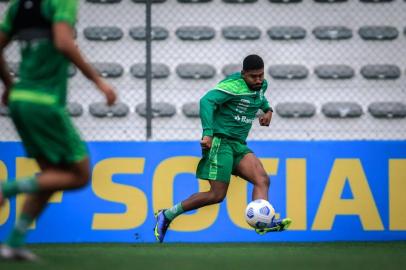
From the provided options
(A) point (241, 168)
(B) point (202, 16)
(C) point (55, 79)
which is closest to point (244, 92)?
(A) point (241, 168)

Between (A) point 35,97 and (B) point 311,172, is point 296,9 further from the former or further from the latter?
(A) point 35,97

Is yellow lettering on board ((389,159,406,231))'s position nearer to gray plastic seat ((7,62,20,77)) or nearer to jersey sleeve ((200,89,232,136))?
jersey sleeve ((200,89,232,136))

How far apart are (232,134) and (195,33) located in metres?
3.36

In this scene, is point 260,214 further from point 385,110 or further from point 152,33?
point 152,33

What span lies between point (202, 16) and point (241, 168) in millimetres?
3606

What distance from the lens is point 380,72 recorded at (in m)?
10.7

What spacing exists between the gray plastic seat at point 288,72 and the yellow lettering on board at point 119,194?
253 centimetres

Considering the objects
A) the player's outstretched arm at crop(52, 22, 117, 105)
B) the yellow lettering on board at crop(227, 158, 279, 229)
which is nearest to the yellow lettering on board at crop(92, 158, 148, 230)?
the yellow lettering on board at crop(227, 158, 279, 229)

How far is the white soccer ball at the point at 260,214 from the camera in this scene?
7074mm

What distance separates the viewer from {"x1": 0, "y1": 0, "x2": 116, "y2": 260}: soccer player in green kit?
15.7 ft

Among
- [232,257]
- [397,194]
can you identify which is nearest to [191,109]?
[397,194]

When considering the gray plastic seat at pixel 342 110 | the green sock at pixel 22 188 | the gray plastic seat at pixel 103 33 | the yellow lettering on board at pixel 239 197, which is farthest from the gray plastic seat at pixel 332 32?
the green sock at pixel 22 188

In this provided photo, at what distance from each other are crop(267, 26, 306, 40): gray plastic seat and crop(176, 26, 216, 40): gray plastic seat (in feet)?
2.22

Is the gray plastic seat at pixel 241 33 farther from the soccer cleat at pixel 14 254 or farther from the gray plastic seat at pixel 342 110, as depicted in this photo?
the soccer cleat at pixel 14 254
